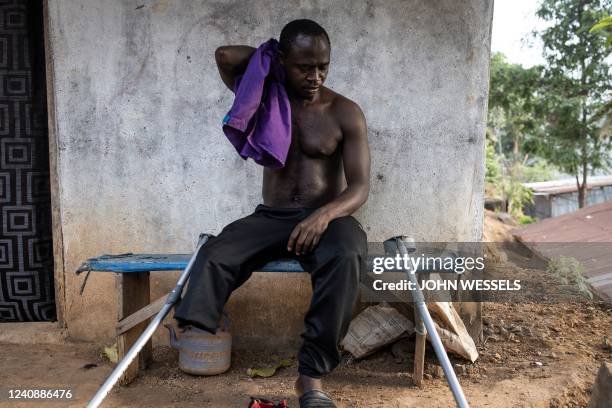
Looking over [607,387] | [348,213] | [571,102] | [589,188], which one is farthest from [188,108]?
[589,188]

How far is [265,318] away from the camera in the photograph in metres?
3.90

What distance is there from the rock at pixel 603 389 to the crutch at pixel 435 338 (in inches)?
26.4

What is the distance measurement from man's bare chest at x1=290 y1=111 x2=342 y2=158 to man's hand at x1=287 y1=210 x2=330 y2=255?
45 centimetres

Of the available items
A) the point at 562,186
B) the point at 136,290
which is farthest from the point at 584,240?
the point at 562,186

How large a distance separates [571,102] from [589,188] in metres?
4.37

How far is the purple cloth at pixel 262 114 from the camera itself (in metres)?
2.98

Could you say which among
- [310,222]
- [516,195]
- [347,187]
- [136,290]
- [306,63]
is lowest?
[516,195]

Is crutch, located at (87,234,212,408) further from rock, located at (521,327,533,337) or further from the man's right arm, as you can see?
rock, located at (521,327,533,337)

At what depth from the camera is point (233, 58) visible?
315 centimetres

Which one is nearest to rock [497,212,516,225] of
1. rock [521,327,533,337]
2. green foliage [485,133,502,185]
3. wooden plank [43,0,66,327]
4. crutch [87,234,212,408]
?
green foliage [485,133,502,185]

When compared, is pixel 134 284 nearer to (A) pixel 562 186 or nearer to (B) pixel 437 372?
(B) pixel 437 372

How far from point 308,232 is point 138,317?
4.03 ft

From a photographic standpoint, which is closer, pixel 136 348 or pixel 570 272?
pixel 136 348

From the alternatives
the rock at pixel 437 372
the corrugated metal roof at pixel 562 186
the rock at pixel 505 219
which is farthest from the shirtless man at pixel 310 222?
the corrugated metal roof at pixel 562 186
